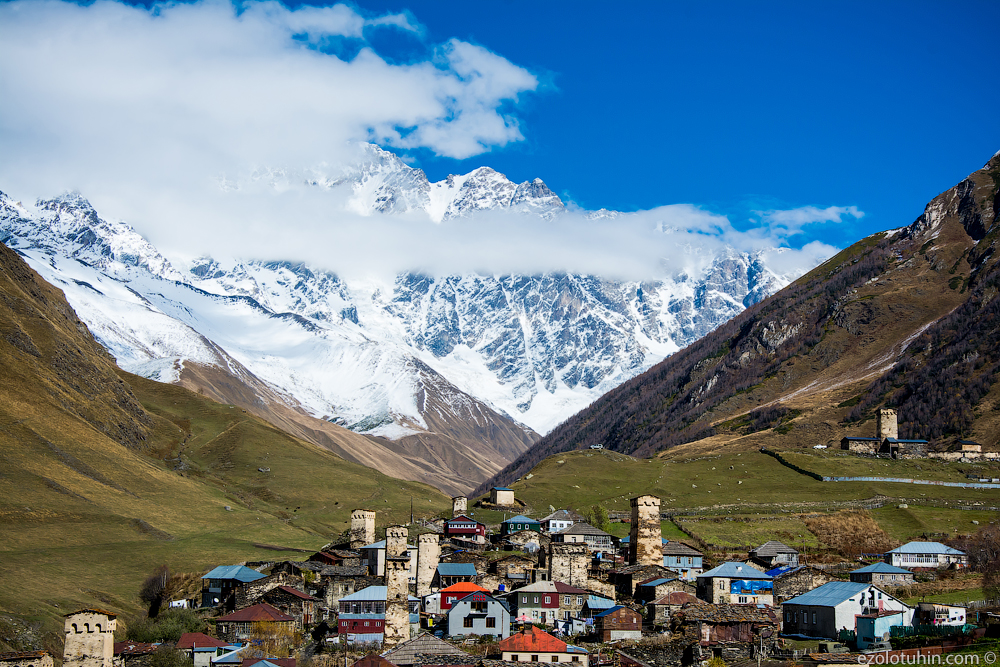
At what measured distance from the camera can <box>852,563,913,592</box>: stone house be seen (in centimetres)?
8138

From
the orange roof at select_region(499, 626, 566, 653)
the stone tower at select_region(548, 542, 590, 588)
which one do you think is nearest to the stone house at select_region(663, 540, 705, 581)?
the stone tower at select_region(548, 542, 590, 588)

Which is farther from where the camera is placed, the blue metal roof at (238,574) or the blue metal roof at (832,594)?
the blue metal roof at (238,574)

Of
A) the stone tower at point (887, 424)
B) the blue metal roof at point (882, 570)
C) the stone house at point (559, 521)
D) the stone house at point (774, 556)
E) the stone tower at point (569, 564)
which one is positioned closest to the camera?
the blue metal roof at point (882, 570)


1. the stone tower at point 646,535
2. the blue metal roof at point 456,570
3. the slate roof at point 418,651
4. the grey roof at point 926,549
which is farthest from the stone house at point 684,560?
the slate roof at point 418,651

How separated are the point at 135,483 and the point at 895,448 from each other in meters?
120

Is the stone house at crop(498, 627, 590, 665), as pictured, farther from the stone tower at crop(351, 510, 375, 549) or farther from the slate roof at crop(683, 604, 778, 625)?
the stone tower at crop(351, 510, 375, 549)

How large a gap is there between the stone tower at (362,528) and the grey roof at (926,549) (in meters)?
53.0

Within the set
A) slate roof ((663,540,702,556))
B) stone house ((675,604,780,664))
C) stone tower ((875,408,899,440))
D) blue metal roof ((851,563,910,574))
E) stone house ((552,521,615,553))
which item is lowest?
stone house ((675,604,780,664))

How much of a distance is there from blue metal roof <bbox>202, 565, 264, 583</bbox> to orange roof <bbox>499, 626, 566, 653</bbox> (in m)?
38.5

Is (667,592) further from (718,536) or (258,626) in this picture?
(718,536)

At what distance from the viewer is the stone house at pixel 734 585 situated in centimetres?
8062

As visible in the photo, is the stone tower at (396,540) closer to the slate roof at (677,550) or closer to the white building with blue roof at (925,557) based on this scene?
the slate roof at (677,550)

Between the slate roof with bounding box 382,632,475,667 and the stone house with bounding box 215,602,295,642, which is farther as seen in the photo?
the stone house with bounding box 215,602,295,642

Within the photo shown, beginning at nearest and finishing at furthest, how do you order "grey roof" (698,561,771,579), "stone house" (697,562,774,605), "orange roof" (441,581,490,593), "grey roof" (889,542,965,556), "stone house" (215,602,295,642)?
"stone house" (215,602,295,642)
"stone house" (697,562,774,605)
"orange roof" (441,581,490,593)
"grey roof" (698,561,771,579)
"grey roof" (889,542,965,556)
